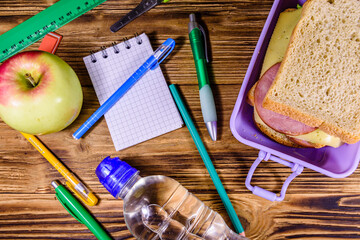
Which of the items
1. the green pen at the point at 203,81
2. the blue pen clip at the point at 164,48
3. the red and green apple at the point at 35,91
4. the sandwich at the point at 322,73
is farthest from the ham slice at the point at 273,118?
the red and green apple at the point at 35,91

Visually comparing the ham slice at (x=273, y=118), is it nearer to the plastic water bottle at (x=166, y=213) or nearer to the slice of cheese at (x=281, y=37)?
the slice of cheese at (x=281, y=37)

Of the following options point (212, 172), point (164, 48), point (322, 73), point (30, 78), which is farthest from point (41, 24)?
point (322, 73)

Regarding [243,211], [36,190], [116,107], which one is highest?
[116,107]

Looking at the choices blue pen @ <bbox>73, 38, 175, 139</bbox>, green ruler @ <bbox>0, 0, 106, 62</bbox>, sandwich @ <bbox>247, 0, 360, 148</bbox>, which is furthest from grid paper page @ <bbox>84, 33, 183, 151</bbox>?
sandwich @ <bbox>247, 0, 360, 148</bbox>

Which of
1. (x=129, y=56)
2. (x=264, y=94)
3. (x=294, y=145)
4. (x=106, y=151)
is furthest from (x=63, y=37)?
(x=294, y=145)

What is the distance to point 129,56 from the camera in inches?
27.3

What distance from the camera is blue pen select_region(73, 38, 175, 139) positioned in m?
0.66

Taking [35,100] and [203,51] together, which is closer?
[35,100]

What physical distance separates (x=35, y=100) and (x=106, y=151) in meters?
0.20

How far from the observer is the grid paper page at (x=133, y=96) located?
67cm

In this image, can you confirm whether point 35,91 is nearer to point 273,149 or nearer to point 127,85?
point 127,85

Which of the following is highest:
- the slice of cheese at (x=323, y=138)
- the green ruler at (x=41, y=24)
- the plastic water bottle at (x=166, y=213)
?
the green ruler at (x=41, y=24)

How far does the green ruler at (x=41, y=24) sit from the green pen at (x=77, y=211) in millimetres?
359

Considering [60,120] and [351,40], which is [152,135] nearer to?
[60,120]
